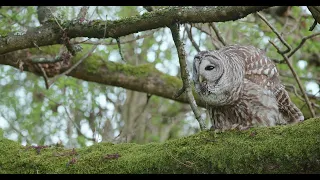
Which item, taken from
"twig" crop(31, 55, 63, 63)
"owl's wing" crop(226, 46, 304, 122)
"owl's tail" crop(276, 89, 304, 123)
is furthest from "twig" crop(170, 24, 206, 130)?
"twig" crop(31, 55, 63, 63)

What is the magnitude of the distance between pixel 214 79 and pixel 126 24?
3.47 feet

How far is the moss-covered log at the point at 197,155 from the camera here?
4.00 metres

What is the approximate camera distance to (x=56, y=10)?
6.90 metres

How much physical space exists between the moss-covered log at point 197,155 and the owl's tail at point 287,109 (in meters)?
1.73

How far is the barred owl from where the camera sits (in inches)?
213

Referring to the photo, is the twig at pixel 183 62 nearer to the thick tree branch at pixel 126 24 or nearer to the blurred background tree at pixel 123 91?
the thick tree branch at pixel 126 24

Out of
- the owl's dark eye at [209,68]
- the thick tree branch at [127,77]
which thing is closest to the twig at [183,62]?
the owl's dark eye at [209,68]

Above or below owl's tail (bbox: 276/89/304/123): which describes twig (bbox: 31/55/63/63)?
above

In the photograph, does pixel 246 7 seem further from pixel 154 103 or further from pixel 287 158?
pixel 154 103

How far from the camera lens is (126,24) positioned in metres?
5.11

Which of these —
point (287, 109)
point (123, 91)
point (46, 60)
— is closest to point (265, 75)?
point (287, 109)

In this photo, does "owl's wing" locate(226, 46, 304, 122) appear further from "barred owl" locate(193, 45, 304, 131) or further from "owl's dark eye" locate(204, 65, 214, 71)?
"owl's dark eye" locate(204, 65, 214, 71)

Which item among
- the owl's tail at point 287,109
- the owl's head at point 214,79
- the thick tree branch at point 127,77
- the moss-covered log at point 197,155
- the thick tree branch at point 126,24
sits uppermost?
the thick tree branch at point 126,24

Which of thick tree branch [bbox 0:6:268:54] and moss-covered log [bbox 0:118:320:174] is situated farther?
thick tree branch [bbox 0:6:268:54]
